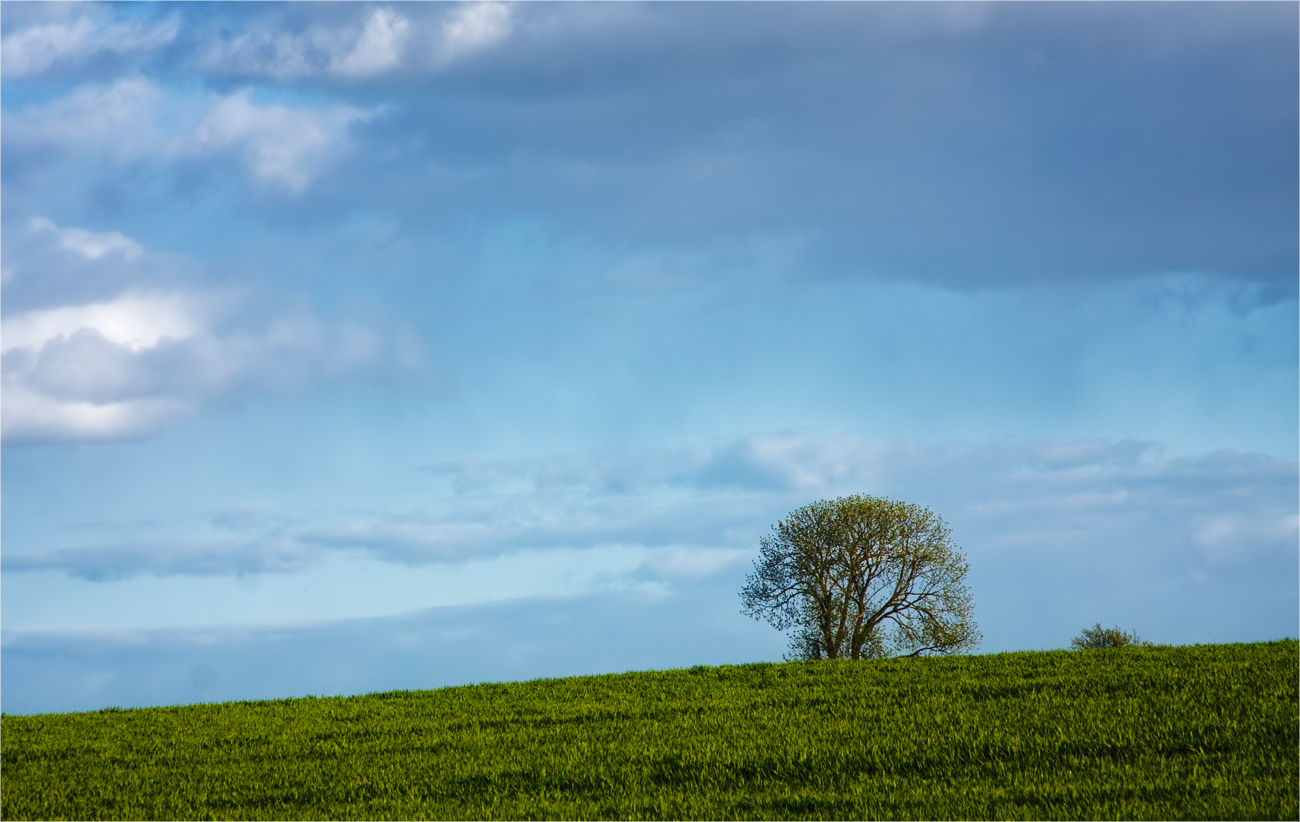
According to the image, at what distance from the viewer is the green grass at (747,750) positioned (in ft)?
47.6

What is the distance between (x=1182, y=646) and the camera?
89.1 ft

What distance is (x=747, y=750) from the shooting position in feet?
58.3

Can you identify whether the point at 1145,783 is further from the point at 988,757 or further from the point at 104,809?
the point at 104,809

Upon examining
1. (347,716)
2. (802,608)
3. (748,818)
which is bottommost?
(748,818)

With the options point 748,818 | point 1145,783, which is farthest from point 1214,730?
point 748,818

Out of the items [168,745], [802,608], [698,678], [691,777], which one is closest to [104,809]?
[168,745]

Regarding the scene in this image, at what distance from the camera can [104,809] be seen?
17016mm

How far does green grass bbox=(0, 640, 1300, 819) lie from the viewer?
1452 centimetres

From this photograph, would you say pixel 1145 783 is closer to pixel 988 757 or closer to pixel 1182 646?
pixel 988 757

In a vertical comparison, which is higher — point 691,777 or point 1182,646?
point 1182,646

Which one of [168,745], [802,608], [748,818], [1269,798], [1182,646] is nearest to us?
[1269,798]

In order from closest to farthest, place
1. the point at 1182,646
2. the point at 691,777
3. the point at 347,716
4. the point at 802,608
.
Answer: the point at 691,777 < the point at 347,716 < the point at 1182,646 < the point at 802,608

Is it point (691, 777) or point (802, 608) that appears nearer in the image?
point (691, 777)

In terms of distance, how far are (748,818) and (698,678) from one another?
1368 centimetres
